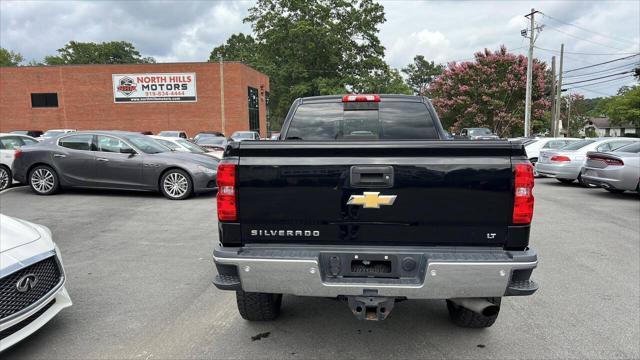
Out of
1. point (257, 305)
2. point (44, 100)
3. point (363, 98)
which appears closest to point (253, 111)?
point (44, 100)

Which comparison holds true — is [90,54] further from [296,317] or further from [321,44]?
[296,317]

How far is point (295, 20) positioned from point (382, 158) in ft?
171

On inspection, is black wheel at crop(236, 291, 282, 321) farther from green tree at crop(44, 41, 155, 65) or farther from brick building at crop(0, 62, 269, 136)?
green tree at crop(44, 41, 155, 65)

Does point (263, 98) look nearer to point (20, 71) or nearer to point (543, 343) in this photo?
point (20, 71)

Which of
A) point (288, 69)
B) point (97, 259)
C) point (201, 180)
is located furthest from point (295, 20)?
point (97, 259)

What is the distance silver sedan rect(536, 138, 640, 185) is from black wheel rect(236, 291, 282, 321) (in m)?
11.9

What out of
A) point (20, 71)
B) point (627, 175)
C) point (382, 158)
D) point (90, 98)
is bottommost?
point (627, 175)

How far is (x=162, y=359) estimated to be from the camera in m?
3.14

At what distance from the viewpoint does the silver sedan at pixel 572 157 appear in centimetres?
1274

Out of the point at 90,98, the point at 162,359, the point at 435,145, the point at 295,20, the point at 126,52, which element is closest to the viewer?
the point at 435,145

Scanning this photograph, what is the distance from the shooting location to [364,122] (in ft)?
14.2

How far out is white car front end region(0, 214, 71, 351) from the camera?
9.62ft

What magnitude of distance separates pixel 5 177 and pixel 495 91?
39656 millimetres

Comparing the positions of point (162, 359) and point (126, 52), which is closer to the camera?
point (162, 359)
